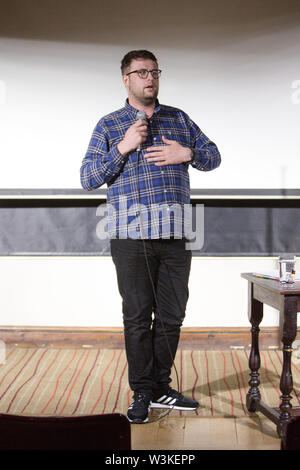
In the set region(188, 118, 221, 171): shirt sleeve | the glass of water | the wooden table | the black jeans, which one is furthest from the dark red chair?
region(188, 118, 221, 171): shirt sleeve

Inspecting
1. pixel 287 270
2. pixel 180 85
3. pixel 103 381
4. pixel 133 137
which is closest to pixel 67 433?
pixel 287 270

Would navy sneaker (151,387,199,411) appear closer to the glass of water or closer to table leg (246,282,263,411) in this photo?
table leg (246,282,263,411)

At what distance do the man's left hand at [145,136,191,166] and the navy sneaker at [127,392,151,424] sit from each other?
3.22ft

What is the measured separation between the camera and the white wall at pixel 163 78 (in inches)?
126

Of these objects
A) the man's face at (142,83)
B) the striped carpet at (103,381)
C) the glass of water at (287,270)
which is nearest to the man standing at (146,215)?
the man's face at (142,83)

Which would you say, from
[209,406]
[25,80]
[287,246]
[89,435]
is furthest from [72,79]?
[89,435]

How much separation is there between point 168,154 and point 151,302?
2.07ft

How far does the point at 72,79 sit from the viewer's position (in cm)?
327

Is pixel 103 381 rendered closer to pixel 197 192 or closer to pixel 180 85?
pixel 197 192

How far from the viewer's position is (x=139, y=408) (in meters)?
2.29

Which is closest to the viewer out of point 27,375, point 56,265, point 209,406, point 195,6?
point 209,406

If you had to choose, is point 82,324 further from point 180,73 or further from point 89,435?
point 89,435

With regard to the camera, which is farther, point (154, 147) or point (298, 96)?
point (298, 96)

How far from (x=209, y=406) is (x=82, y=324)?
3.93 ft
